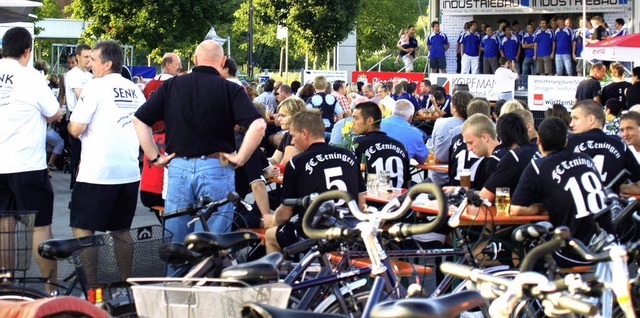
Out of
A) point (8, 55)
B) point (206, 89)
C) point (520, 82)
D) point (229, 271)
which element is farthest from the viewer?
point (520, 82)

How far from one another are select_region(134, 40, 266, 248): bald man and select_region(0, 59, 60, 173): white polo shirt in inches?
36.5

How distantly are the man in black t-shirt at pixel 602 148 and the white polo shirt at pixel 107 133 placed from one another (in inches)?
130

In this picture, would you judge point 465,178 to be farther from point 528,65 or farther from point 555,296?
point 528,65

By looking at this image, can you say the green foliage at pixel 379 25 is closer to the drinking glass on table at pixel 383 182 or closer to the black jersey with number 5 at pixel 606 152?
the drinking glass on table at pixel 383 182

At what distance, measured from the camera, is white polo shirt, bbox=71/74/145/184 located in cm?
750

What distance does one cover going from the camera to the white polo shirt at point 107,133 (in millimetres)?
7496

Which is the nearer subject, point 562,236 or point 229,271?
point 562,236

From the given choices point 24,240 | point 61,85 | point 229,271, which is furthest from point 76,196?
point 61,85

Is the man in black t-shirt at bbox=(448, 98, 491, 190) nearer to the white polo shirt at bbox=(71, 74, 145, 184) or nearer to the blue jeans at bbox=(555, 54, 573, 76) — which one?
the white polo shirt at bbox=(71, 74, 145, 184)

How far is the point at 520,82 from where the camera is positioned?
26.9m

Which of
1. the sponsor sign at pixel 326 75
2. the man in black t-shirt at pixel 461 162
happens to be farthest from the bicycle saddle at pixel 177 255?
the sponsor sign at pixel 326 75

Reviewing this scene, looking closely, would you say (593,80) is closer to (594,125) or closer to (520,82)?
(520,82)

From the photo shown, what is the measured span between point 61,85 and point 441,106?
27.5ft

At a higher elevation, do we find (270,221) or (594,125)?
(594,125)
